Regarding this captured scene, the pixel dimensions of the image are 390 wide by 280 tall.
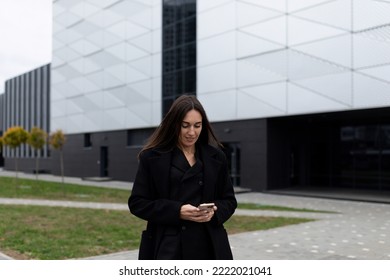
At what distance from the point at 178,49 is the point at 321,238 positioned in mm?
18134

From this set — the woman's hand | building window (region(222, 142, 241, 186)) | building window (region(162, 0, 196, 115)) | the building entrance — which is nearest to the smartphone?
the woman's hand

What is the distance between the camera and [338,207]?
15070mm

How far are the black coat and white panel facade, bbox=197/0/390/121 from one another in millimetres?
15134

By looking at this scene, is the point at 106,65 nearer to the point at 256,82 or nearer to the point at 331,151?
the point at 256,82

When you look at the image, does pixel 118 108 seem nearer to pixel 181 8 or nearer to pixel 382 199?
pixel 181 8

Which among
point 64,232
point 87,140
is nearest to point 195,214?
point 64,232

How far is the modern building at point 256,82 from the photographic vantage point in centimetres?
1711

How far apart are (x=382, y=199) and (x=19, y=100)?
42.4 metres

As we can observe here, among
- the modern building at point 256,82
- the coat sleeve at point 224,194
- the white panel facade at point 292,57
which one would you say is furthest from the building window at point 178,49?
the coat sleeve at point 224,194


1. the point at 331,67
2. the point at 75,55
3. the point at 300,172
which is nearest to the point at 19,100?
the point at 75,55

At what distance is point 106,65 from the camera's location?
1200 inches

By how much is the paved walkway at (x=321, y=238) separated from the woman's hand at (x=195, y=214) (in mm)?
4731

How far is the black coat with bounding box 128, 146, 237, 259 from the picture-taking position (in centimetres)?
245

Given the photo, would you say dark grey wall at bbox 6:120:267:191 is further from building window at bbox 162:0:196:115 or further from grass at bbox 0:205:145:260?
grass at bbox 0:205:145:260
